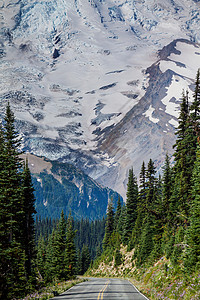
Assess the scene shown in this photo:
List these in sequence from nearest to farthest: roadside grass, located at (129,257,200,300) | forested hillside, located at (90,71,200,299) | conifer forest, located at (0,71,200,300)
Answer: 1. roadside grass, located at (129,257,200,300)
2. forested hillside, located at (90,71,200,299)
3. conifer forest, located at (0,71,200,300)

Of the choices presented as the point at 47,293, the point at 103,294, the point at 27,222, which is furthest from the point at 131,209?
the point at 103,294

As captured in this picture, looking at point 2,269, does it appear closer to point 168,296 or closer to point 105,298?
point 105,298

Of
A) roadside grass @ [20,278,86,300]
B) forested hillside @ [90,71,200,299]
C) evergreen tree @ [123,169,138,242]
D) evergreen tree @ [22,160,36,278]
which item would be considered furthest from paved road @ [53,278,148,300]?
evergreen tree @ [123,169,138,242]

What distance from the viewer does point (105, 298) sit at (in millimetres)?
19656

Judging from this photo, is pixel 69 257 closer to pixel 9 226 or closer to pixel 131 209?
pixel 131 209

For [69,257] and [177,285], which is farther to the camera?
[69,257]

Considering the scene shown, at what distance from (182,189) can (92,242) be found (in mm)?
161502

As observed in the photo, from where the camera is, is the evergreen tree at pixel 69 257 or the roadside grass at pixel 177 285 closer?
the roadside grass at pixel 177 285

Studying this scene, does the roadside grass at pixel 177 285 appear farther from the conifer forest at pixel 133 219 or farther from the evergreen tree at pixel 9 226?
the evergreen tree at pixel 9 226

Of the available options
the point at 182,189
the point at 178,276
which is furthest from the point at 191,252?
the point at 182,189

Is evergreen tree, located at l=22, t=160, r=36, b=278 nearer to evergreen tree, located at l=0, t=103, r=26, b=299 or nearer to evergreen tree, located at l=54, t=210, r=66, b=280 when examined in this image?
evergreen tree, located at l=0, t=103, r=26, b=299

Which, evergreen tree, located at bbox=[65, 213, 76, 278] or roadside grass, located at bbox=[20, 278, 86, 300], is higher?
roadside grass, located at bbox=[20, 278, 86, 300]

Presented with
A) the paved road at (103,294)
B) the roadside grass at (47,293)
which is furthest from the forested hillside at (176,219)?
the roadside grass at (47,293)

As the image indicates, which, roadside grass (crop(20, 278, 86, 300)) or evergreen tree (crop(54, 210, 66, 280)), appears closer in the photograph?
roadside grass (crop(20, 278, 86, 300))
